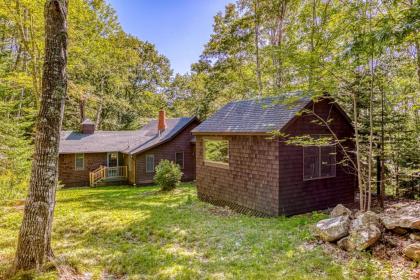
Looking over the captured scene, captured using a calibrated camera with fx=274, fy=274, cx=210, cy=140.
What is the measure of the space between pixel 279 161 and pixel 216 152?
3654mm

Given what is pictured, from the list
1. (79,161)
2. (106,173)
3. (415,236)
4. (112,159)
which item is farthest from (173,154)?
(415,236)

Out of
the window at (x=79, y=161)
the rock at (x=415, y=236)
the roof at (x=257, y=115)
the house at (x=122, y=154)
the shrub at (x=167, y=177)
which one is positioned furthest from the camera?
the window at (x=79, y=161)

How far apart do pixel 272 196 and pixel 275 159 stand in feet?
3.81

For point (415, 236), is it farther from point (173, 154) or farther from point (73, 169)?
point (73, 169)

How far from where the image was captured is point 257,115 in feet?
32.4

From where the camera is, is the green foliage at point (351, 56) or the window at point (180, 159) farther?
the window at point (180, 159)

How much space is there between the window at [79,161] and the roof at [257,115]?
11.5 m

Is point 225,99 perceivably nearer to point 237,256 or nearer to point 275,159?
point 275,159

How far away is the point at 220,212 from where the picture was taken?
9828mm

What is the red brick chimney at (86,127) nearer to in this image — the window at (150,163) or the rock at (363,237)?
the window at (150,163)

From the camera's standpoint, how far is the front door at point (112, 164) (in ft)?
65.2

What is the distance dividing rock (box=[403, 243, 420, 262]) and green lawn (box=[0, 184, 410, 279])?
520 millimetres

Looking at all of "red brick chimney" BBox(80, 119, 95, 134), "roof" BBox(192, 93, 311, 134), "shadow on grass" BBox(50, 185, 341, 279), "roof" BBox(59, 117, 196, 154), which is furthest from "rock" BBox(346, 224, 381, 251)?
"red brick chimney" BBox(80, 119, 95, 134)

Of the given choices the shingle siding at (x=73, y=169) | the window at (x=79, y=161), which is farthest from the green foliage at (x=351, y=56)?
the window at (x=79, y=161)
